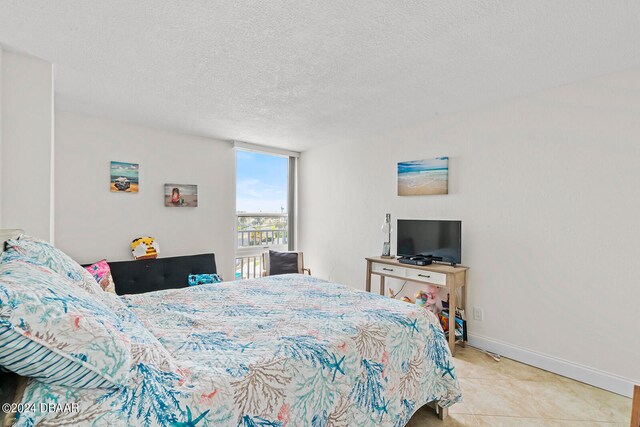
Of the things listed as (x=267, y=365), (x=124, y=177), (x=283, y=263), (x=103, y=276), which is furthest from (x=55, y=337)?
(x=283, y=263)

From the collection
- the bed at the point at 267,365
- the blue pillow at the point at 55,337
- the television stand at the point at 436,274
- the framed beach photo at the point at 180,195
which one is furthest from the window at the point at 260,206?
the blue pillow at the point at 55,337

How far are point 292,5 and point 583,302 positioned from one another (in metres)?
3.01

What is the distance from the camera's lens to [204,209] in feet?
14.1

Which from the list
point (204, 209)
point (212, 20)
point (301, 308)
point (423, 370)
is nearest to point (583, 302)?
point (423, 370)

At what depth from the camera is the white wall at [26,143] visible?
6.95 feet

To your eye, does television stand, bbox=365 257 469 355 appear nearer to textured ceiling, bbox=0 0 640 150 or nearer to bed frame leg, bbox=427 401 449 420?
bed frame leg, bbox=427 401 449 420

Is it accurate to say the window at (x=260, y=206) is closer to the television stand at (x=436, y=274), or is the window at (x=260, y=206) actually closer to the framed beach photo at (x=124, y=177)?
the framed beach photo at (x=124, y=177)

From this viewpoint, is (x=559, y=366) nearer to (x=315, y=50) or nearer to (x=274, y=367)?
(x=274, y=367)

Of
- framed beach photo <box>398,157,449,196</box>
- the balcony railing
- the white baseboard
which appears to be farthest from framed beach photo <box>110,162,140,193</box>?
the white baseboard

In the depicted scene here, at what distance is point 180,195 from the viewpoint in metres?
4.07

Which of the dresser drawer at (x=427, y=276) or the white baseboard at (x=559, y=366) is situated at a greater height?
the dresser drawer at (x=427, y=276)

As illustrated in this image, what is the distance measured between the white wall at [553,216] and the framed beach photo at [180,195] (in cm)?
279

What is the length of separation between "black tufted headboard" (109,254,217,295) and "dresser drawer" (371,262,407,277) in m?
1.98

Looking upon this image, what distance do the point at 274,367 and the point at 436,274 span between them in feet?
7.38
